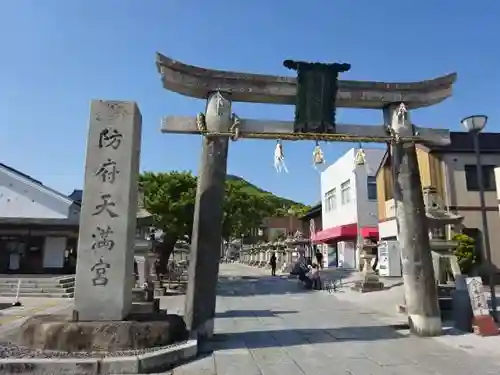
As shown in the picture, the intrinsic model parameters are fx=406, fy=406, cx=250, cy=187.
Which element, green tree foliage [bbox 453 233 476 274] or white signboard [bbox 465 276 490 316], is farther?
green tree foliage [bbox 453 233 476 274]

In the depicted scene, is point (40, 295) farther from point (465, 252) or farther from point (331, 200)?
point (331, 200)

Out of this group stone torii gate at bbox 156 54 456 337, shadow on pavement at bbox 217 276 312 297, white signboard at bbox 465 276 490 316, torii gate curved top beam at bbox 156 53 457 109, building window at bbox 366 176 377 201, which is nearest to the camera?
stone torii gate at bbox 156 54 456 337

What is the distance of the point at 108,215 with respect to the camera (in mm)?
7852

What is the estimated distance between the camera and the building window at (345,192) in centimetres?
3680

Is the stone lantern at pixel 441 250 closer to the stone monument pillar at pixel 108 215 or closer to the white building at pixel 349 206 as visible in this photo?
the stone monument pillar at pixel 108 215

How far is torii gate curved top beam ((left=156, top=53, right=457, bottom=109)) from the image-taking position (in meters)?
9.20

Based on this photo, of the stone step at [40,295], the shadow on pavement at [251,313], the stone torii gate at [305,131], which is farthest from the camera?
the stone step at [40,295]

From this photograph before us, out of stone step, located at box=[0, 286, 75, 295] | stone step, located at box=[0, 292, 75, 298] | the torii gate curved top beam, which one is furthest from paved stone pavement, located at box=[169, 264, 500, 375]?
stone step, located at box=[0, 286, 75, 295]

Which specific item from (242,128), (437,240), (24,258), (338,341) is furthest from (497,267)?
(24,258)

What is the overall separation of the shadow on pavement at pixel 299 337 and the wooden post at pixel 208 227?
25.1 inches

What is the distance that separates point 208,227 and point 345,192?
30929 mm

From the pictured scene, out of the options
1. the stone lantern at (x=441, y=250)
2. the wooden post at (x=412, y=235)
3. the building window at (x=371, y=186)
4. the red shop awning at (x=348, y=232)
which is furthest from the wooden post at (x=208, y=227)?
the building window at (x=371, y=186)

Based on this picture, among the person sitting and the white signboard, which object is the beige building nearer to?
the person sitting

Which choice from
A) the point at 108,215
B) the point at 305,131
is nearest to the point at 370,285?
the point at 305,131
